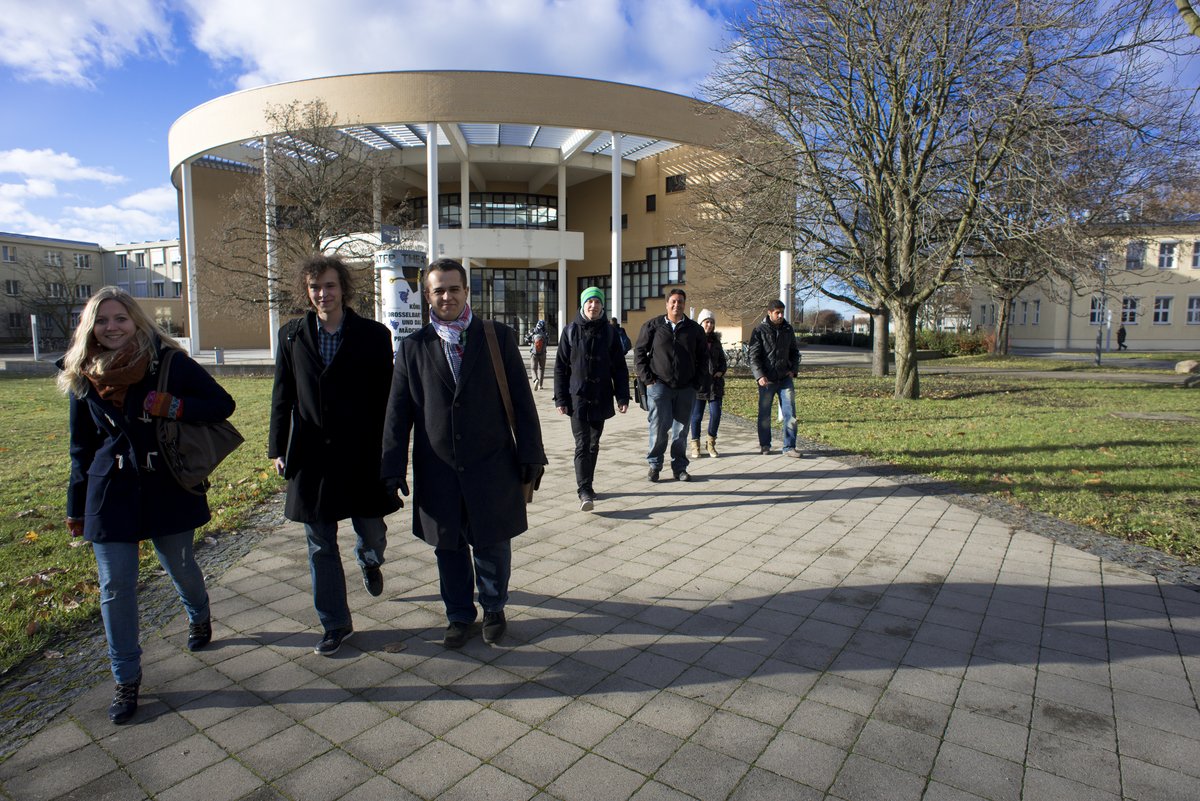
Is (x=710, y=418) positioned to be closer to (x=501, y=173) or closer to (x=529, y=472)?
(x=529, y=472)

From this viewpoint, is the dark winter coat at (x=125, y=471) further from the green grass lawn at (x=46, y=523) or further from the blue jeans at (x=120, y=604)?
the green grass lawn at (x=46, y=523)

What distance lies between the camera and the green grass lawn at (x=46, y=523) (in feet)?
12.2

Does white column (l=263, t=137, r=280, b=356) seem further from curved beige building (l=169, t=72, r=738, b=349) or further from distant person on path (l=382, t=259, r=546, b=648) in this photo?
distant person on path (l=382, t=259, r=546, b=648)

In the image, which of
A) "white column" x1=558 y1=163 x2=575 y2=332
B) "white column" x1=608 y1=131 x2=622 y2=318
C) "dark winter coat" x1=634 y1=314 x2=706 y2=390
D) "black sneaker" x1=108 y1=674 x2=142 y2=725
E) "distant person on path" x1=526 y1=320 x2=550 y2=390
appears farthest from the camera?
"white column" x1=558 y1=163 x2=575 y2=332

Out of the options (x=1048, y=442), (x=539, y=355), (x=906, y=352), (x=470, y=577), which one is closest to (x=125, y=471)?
(x=470, y=577)

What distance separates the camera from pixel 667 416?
687 centimetres

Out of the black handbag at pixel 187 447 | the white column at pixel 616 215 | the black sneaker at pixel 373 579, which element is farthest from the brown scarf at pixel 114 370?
the white column at pixel 616 215

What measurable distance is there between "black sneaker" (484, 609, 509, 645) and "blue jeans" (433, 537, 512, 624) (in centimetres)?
2

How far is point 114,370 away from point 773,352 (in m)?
6.64

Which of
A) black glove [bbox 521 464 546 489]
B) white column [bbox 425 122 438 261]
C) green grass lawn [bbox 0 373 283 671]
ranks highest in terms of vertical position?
white column [bbox 425 122 438 261]

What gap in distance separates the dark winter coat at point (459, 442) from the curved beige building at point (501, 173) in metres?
17.6

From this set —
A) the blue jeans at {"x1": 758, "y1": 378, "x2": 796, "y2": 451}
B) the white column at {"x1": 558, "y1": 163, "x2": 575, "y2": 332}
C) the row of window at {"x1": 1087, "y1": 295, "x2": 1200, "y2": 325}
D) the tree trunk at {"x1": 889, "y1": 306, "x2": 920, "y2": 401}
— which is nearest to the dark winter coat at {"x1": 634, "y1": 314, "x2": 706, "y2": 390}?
the blue jeans at {"x1": 758, "y1": 378, "x2": 796, "y2": 451}

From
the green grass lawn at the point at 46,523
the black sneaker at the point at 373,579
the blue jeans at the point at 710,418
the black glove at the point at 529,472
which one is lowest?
the green grass lawn at the point at 46,523

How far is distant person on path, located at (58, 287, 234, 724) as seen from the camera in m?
2.81
